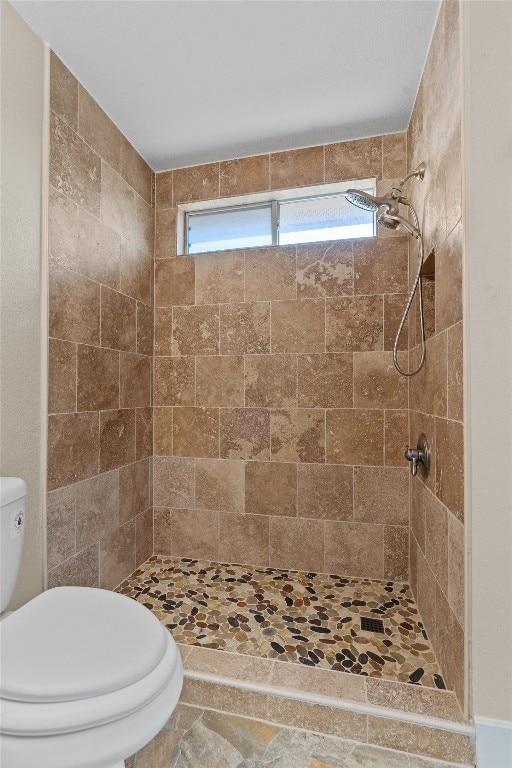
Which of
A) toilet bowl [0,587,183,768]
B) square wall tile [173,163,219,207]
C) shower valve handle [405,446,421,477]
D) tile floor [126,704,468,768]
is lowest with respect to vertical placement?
tile floor [126,704,468,768]

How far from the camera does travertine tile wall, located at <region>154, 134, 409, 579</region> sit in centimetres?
204

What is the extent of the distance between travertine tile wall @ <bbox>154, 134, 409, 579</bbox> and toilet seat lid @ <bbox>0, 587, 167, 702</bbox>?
111 centimetres

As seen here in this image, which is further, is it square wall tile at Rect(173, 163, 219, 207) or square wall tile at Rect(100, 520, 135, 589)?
square wall tile at Rect(173, 163, 219, 207)

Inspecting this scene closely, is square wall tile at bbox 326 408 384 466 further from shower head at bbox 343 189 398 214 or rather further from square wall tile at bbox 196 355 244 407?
shower head at bbox 343 189 398 214

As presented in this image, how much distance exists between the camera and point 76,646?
0.97 meters

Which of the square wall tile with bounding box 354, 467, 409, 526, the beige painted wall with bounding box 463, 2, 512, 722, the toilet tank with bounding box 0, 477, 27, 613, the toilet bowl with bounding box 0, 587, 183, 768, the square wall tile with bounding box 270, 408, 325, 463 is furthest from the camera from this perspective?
the square wall tile with bounding box 270, 408, 325, 463

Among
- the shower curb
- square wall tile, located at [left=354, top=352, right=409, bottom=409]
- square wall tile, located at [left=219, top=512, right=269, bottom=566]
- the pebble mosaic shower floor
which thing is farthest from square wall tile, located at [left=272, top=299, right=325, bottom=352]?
the shower curb

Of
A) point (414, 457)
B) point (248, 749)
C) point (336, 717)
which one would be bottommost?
point (248, 749)

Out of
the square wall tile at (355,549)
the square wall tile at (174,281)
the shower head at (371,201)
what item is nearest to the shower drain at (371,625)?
the square wall tile at (355,549)

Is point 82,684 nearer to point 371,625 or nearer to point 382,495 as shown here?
point 371,625

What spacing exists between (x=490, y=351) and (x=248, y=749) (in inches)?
56.5

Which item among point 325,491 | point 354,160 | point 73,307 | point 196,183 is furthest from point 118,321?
point 354,160

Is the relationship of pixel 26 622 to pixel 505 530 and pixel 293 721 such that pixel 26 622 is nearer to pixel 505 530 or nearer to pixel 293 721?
pixel 293 721

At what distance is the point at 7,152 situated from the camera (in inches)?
53.8
